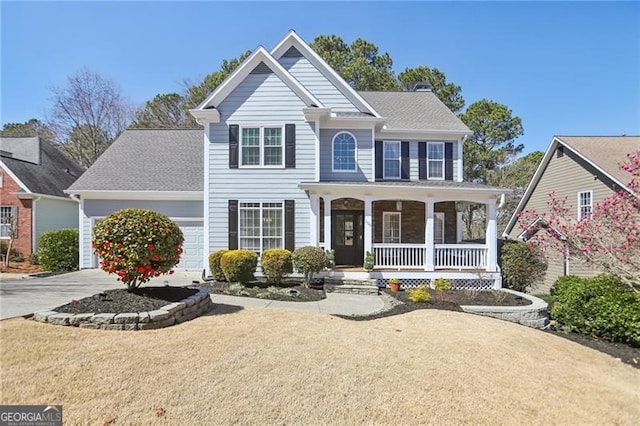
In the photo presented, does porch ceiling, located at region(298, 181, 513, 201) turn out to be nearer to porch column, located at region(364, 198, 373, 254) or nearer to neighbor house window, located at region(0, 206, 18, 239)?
porch column, located at region(364, 198, 373, 254)

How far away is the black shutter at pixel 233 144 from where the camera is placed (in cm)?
1220

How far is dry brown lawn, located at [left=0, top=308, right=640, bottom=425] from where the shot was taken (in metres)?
3.77

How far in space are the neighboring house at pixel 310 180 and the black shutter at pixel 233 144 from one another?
0.17 ft

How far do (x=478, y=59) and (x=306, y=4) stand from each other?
7.29 metres

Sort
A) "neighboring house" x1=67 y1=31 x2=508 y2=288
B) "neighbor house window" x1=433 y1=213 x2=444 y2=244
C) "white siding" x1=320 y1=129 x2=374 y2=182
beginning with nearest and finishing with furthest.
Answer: "neighboring house" x1=67 y1=31 x2=508 y2=288 < "white siding" x1=320 y1=129 x2=374 y2=182 < "neighbor house window" x1=433 y1=213 x2=444 y2=244

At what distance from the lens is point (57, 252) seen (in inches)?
568

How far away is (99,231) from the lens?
6613mm

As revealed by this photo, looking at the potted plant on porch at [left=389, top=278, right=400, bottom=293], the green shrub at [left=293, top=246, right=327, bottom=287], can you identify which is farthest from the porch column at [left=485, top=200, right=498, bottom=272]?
the green shrub at [left=293, top=246, right=327, bottom=287]

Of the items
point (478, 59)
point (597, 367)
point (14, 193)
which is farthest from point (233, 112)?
point (14, 193)

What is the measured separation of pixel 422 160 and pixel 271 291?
848 centimetres

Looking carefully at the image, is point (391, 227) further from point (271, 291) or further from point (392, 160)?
point (271, 291)

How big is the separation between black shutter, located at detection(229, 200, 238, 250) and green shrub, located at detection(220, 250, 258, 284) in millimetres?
805

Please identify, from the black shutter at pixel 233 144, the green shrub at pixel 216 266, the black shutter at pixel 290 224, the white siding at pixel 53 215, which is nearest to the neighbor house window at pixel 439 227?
the black shutter at pixel 290 224

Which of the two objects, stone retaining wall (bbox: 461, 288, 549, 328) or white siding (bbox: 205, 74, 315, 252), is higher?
white siding (bbox: 205, 74, 315, 252)
